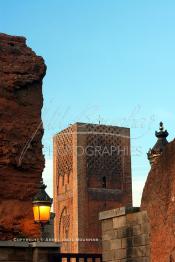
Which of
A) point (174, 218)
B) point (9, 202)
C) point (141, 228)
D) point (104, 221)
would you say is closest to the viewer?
point (174, 218)

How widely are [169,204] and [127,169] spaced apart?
50137mm

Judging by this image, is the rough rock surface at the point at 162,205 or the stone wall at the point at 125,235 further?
the stone wall at the point at 125,235

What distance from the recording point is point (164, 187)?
277 inches

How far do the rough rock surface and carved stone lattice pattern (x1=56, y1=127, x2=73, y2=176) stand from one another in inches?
1861

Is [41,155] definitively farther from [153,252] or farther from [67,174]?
[67,174]

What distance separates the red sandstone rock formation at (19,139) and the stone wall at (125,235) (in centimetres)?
322

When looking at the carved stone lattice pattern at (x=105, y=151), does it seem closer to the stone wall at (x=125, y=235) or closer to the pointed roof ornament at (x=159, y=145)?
the pointed roof ornament at (x=159, y=145)

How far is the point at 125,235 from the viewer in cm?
843

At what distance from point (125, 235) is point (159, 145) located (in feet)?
9.72

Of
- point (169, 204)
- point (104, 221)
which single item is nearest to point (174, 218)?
point (169, 204)

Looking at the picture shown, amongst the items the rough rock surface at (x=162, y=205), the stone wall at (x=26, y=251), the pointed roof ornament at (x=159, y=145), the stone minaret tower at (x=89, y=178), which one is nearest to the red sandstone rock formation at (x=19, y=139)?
the stone wall at (x=26, y=251)

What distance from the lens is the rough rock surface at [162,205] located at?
22.1ft

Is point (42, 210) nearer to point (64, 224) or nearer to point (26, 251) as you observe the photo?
point (26, 251)

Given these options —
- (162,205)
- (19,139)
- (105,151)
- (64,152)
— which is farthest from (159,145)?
(64,152)
